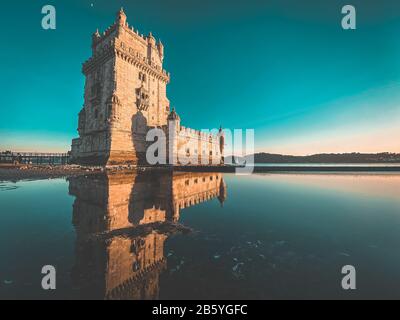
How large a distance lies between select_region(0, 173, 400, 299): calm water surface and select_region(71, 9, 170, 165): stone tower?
70.1ft

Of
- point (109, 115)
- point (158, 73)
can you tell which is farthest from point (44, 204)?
point (158, 73)

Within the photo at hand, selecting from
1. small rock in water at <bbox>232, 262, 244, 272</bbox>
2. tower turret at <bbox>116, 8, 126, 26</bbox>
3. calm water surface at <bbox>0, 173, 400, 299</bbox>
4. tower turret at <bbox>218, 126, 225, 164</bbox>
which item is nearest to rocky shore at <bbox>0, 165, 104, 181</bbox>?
calm water surface at <bbox>0, 173, 400, 299</bbox>

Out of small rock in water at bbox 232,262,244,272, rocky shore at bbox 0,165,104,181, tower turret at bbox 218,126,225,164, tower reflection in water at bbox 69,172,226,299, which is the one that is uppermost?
tower turret at bbox 218,126,225,164

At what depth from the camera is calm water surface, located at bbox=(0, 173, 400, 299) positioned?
127 inches

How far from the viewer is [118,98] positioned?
92.3 ft

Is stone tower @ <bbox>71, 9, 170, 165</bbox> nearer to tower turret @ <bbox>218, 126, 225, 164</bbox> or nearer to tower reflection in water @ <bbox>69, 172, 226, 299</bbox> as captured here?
tower reflection in water @ <bbox>69, 172, 226, 299</bbox>

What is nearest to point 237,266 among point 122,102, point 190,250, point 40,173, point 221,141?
point 190,250

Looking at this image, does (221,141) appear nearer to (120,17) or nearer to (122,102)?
(122,102)

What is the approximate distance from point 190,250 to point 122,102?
3031cm

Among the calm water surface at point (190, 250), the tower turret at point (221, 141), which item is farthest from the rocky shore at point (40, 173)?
the tower turret at point (221, 141)

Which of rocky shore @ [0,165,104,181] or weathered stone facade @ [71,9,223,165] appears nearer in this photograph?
rocky shore @ [0,165,104,181]

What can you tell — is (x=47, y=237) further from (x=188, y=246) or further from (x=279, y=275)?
(x=279, y=275)

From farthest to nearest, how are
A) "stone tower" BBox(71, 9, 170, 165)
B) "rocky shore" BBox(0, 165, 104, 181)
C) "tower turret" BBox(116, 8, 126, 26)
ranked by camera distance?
1. "tower turret" BBox(116, 8, 126, 26)
2. "stone tower" BBox(71, 9, 170, 165)
3. "rocky shore" BBox(0, 165, 104, 181)
